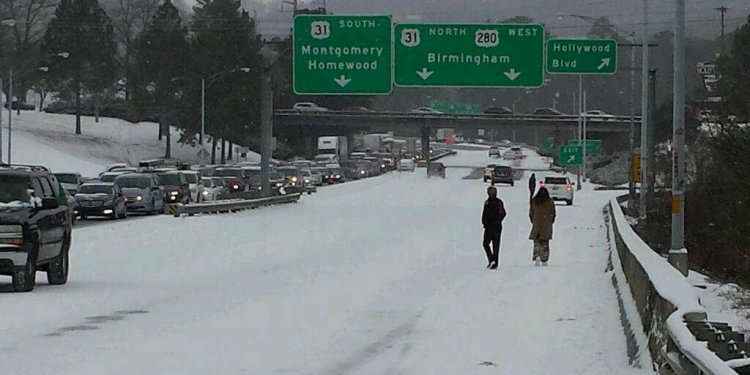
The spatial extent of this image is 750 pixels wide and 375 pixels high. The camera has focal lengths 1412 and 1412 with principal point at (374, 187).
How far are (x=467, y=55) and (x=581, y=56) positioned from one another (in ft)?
16.9

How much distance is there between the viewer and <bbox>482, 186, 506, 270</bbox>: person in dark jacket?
28000mm

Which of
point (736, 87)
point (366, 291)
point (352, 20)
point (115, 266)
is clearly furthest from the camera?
point (352, 20)

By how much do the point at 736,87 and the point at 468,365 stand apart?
18196 millimetres

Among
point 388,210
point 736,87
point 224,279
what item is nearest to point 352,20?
point 388,210

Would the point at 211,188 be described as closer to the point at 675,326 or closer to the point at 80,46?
the point at 80,46

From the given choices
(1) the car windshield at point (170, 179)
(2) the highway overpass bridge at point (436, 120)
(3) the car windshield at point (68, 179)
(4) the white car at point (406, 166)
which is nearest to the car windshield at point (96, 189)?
(1) the car windshield at point (170, 179)

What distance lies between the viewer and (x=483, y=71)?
46969mm

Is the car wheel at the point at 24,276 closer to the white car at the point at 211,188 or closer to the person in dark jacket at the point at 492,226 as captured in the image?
the person in dark jacket at the point at 492,226

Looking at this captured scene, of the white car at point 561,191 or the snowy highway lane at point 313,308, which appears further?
the white car at point 561,191

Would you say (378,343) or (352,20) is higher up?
(352,20)

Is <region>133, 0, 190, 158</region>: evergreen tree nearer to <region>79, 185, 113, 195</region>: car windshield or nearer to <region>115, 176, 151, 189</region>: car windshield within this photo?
<region>115, 176, 151, 189</region>: car windshield

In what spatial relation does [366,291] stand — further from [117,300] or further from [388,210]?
[388,210]

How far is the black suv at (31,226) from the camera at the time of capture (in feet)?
68.9

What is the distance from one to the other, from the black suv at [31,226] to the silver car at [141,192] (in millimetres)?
29709
